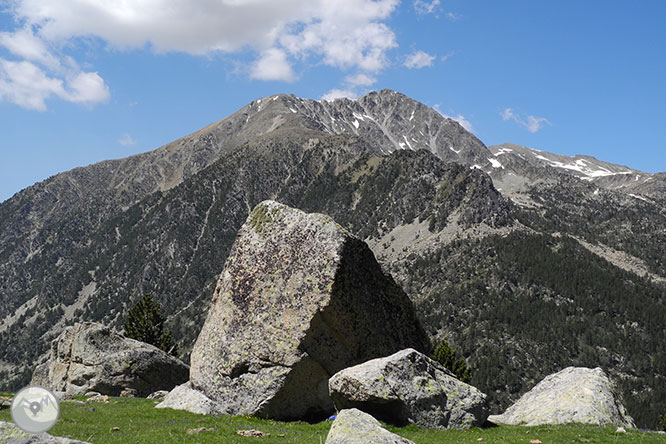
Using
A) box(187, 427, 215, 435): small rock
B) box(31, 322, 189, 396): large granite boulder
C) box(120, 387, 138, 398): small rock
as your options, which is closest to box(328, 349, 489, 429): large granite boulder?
box(187, 427, 215, 435): small rock

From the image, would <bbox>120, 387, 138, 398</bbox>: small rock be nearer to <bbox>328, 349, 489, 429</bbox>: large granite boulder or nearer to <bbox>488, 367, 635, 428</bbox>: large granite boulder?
<bbox>328, 349, 489, 429</bbox>: large granite boulder

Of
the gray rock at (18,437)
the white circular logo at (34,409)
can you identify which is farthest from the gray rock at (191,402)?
the white circular logo at (34,409)

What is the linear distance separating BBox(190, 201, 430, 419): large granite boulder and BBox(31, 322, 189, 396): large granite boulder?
15.1 meters

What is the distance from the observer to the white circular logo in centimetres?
823

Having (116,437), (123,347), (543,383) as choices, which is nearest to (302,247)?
(116,437)

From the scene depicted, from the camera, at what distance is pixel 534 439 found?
20.9m

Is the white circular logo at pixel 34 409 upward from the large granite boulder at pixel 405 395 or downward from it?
upward

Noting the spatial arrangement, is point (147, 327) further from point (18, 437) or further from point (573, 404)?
point (18, 437)

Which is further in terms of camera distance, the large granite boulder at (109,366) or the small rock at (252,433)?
the large granite boulder at (109,366)

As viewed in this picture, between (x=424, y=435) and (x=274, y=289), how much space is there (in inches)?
440

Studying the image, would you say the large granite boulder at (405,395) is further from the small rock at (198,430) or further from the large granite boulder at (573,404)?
the small rock at (198,430)

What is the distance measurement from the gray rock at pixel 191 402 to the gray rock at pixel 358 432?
A: 1311cm

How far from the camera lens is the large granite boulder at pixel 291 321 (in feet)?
87.1

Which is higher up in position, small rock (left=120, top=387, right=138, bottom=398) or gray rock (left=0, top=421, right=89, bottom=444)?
gray rock (left=0, top=421, right=89, bottom=444)
